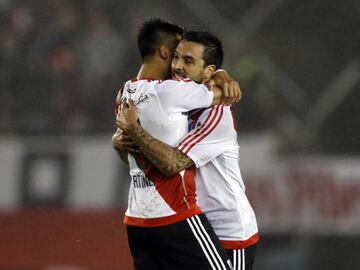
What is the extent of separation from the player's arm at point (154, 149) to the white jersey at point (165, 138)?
1.4 inches

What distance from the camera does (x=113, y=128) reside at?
9789 millimetres

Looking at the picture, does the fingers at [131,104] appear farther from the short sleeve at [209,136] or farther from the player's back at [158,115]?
the short sleeve at [209,136]

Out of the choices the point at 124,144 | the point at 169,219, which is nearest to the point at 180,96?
the point at 124,144

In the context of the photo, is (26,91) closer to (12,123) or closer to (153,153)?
(12,123)

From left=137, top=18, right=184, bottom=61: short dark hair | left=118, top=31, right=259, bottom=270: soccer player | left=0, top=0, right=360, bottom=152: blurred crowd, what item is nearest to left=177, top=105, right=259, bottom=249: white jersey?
left=118, top=31, right=259, bottom=270: soccer player

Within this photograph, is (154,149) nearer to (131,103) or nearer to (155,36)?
(131,103)

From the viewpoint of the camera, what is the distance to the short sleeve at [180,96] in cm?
481

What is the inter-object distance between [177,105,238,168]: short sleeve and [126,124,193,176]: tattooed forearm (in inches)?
2.0

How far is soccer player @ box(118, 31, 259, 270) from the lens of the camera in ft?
16.0

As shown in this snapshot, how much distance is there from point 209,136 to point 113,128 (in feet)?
16.0

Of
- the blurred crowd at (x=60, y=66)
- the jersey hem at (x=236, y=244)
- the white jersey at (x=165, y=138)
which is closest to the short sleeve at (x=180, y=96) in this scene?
the white jersey at (x=165, y=138)

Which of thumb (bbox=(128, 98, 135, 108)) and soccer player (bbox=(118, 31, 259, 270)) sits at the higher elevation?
thumb (bbox=(128, 98, 135, 108))

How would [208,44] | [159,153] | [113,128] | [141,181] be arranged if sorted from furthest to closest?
[113,128] < [208,44] < [141,181] < [159,153]

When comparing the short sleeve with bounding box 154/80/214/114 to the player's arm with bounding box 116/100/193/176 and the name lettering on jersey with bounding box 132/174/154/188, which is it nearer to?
the player's arm with bounding box 116/100/193/176
